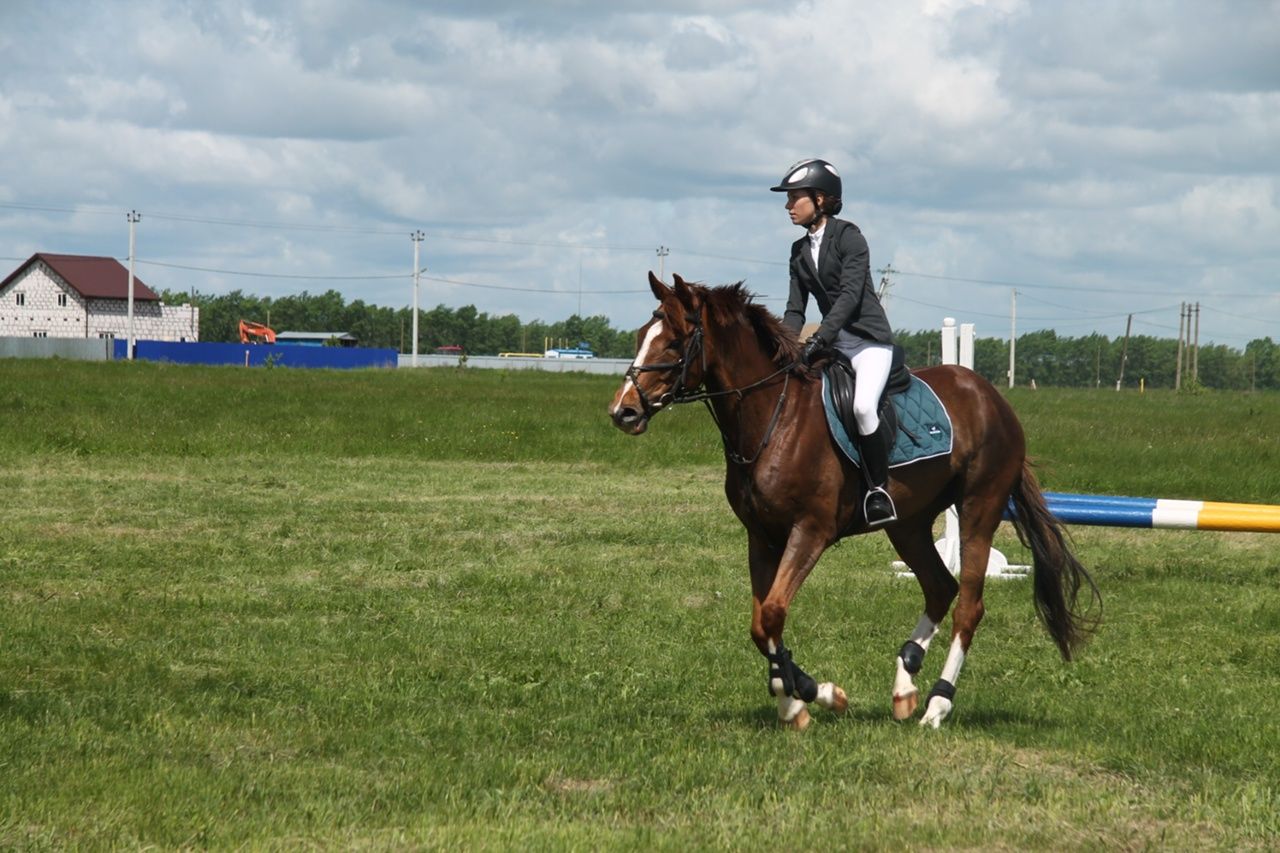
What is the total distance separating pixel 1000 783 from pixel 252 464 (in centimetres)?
2129

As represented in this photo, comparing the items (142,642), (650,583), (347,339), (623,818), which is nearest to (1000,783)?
(623,818)

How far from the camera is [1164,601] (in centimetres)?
1287

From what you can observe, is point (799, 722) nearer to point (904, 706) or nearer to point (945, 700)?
point (904, 706)

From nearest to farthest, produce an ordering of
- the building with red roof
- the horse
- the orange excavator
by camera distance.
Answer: the horse < the building with red roof < the orange excavator

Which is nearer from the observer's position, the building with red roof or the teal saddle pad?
the teal saddle pad

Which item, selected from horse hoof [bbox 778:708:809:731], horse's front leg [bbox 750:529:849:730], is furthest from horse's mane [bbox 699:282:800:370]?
horse hoof [bbox 778:708:809:731]

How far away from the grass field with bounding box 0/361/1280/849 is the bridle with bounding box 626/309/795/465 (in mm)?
1546

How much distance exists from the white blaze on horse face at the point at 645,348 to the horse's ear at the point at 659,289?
0.15m

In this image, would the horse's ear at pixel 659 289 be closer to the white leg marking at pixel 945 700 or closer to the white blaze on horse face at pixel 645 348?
the white blaze on horse face at pixel 645 348

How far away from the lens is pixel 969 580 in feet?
28.7

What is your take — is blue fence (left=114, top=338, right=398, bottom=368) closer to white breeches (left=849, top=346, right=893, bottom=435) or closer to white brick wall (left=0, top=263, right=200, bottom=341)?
white brick wall (left=0, top=263, right=200, bottom=341)

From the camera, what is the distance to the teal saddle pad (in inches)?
315

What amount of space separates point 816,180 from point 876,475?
164cm

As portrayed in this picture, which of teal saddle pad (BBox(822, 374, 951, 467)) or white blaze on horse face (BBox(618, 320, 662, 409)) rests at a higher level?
white blaze on horse face (BBox(618, 320, 662, 409))
